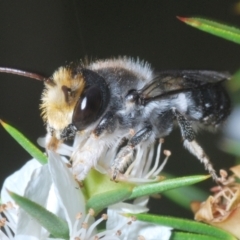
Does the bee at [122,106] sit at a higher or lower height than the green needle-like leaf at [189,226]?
higher

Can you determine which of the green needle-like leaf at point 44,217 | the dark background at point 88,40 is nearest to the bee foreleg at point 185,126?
the green needle-like leaf at point 44,217

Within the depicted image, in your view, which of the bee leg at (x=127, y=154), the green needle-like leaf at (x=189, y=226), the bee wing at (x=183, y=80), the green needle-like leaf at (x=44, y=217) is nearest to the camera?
the green needle-like leaf at (x=44, y=217)

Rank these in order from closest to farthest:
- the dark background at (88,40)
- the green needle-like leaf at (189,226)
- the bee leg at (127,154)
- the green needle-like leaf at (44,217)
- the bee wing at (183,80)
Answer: the green needle-like leaf at (44,217) → the green needle-like leaf at (189,226) → the bee leg at (127,154) → the bee wing at (183,80) → the dark background at (88,40)

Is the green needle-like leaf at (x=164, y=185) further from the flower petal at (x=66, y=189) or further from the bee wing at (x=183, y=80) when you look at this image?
the bee wing at (x=183, y=80)

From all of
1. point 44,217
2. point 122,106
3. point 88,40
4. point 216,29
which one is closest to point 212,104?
point 122,106

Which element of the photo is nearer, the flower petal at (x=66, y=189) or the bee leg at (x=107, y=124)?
the flower petal at (x=66, y=189)

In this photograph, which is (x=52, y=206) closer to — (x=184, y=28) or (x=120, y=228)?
(x=120, y=228)
